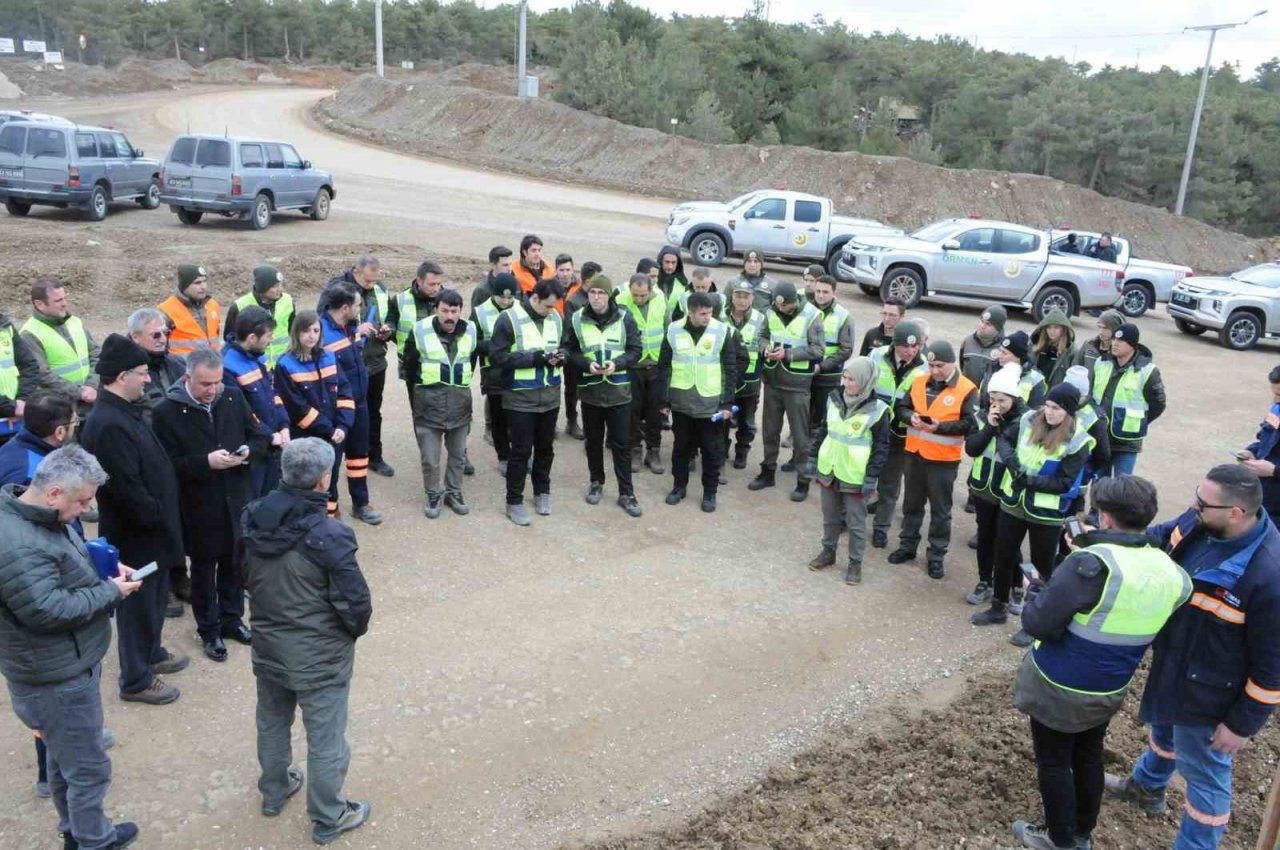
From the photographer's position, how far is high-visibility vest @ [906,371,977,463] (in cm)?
704

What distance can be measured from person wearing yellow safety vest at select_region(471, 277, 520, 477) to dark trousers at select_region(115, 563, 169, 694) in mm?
3306

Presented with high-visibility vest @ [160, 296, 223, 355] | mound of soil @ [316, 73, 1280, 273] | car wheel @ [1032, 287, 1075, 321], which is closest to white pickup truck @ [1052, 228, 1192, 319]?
car wheel @ [1032, 287, 1075, 321]

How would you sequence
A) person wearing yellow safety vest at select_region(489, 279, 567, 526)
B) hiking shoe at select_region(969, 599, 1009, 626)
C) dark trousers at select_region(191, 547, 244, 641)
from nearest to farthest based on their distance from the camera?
1. dark trousers at select_region(191, 547, 244, 641)
2. hiking shoe at select_region(969, 599, 1009, 626)
3. person wearing yellow safety vest at select_region(489, 279, 567, 526)

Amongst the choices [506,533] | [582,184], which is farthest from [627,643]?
[582,184]

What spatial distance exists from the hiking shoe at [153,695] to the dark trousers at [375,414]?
3.47 metres

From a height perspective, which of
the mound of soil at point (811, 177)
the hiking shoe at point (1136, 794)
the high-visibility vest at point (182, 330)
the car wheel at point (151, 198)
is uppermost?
the mound of soil at point (811, 177)

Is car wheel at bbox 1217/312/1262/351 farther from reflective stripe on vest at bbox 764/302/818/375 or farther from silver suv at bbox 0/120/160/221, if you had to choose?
silver suv at bbox 0/120/160/221

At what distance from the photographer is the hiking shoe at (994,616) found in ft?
22.1

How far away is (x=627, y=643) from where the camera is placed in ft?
20.1

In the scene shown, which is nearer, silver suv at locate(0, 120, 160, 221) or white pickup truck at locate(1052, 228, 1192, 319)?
silver suv at locate(0, 120, 160, 221)

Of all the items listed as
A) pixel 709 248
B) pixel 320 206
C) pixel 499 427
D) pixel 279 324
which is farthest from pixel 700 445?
pixel 320 206

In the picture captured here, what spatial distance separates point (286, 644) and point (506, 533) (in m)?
3.59

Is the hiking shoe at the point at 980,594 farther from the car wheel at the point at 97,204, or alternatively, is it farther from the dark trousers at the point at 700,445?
the car wheel at the point at 97,204

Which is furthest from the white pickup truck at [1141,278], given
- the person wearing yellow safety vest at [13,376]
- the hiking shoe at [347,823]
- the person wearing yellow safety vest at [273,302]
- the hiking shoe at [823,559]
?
the hiking shoe at [347,823]
